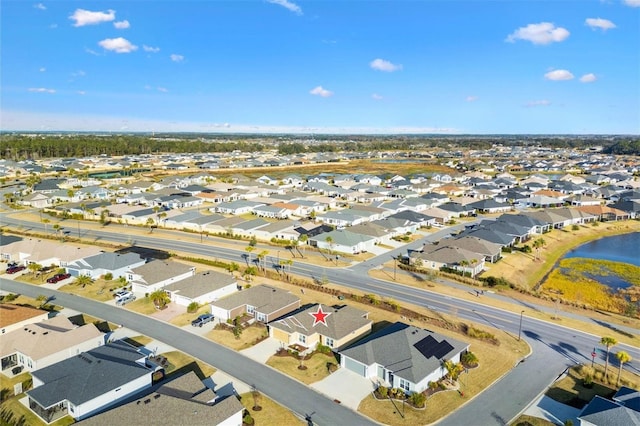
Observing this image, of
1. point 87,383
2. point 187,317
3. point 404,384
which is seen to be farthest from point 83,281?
A: point 404,384

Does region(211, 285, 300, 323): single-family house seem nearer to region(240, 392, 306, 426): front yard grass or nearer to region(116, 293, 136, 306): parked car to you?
region(116, 293, 136, 306): parked car

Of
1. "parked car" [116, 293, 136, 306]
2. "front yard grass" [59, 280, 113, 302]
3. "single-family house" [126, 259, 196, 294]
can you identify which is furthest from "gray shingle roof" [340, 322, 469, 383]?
"front yard grass" [59, 280, 113, 302]

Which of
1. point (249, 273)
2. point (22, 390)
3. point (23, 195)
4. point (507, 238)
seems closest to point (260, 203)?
point (249, 273)

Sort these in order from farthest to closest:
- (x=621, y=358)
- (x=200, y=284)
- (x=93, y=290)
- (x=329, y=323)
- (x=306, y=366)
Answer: (x=93, y=290)
(x=200, y=284)
(x=329, y=323)
(x=306, y=366)
(x=621, y=358)

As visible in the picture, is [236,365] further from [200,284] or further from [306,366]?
[200,284]

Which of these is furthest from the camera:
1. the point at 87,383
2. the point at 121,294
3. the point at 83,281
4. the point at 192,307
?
the point at 83,281

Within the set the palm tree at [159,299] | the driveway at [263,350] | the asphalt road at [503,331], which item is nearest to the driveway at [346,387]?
the driveway at [263,350]

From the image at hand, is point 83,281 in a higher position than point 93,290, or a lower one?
higher
